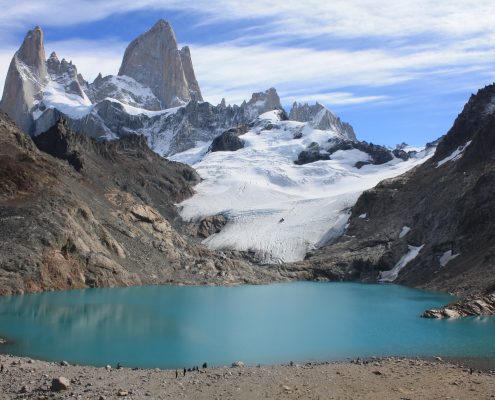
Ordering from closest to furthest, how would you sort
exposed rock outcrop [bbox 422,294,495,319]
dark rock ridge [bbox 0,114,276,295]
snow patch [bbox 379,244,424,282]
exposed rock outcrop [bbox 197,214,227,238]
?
exposed rock outcrop [bbox 422,294,495,319] < dark rock ridge [bbox 0,114,276,295] < snow patch [bbox 379,244,424,282] < exposed rock outcrop [bbox 197,214,227,238]

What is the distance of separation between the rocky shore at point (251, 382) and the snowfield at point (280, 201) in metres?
87.3

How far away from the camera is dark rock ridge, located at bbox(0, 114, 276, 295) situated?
2564 inches

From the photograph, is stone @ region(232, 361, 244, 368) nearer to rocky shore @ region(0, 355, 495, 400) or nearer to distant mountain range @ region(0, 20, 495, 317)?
rocky shore @ region(0, 355, 495, 400)

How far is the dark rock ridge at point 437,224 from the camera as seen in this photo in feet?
251

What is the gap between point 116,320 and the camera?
47688 mm

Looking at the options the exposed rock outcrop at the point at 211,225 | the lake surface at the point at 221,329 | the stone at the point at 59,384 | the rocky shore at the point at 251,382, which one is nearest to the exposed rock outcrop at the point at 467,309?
the lake surface at the point at 221,329

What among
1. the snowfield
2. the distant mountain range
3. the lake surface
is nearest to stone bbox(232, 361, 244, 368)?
the lake surface

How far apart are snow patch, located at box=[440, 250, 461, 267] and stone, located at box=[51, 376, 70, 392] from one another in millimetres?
63405

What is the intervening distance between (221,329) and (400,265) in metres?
53.7

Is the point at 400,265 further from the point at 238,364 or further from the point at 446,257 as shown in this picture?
the point at 238,364

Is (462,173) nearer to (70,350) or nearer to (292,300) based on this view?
(292,300)

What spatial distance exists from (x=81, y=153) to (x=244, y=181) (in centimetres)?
6741

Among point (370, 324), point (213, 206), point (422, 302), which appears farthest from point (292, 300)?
point (213, 206)

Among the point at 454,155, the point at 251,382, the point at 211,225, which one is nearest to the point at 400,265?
the point at 454,155
